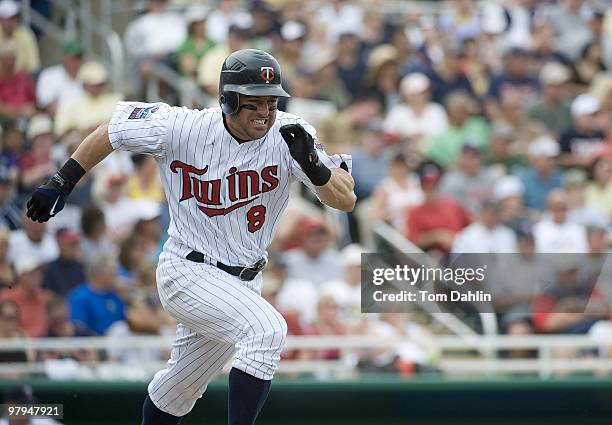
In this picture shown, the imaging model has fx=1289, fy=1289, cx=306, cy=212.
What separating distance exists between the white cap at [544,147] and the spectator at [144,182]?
10.3 ft

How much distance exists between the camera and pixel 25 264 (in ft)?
27.8

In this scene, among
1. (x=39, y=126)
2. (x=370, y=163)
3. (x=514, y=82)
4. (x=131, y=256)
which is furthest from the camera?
(x=514, y=82)

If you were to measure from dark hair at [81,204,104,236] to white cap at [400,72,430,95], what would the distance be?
10.8 ft

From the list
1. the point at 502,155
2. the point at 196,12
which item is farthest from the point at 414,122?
the point at 196,12

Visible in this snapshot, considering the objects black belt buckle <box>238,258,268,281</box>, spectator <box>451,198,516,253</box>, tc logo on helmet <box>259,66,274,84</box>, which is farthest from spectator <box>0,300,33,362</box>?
tc logo on helmet <box>259,66,274,84</box>

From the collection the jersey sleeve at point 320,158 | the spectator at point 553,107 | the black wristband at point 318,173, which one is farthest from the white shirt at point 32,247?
the spectator at point 553,107

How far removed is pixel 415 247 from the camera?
31.2 feet

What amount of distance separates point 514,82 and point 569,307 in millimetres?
3379

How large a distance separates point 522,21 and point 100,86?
15.3 ft

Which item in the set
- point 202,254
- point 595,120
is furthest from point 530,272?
point 202,254

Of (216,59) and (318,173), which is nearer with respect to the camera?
(318,173)

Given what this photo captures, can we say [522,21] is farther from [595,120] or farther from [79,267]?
[79,267]

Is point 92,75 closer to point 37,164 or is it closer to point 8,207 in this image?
point 37,164

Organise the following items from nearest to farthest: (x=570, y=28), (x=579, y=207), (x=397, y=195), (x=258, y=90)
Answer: (x=258, y=90) < (x=397, y=195) < (x=579, y=207) < (x=570, y=28)
